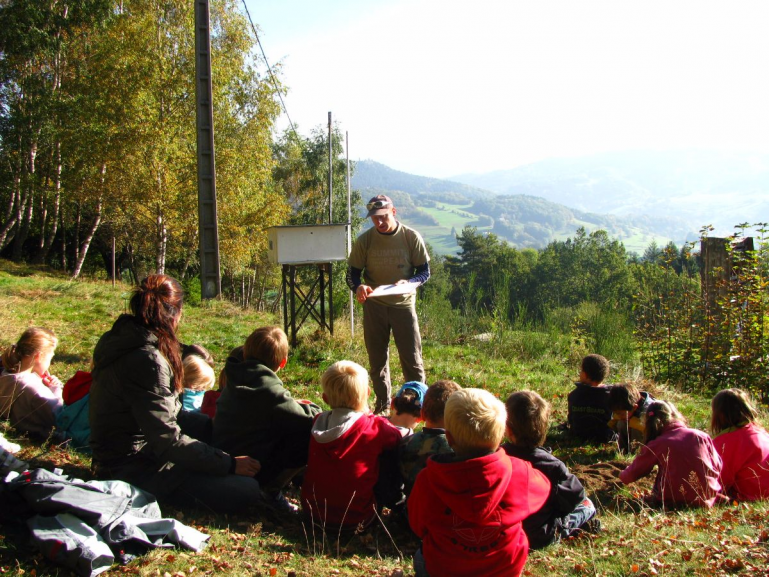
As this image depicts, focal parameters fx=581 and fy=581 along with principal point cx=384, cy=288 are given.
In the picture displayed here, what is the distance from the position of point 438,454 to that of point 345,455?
70cm

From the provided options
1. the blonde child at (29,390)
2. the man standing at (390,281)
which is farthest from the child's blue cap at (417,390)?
the blonde child at (29,390)

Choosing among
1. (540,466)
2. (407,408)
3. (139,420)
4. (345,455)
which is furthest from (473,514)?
(139,420)

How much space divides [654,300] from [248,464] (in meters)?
6.93

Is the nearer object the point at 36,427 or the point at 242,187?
the point at 36,427

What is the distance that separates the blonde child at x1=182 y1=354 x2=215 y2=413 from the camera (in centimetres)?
449

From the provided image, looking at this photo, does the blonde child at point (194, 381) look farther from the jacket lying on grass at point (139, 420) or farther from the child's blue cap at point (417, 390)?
the child's blue cap at point (417, 390)

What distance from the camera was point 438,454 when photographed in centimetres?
278

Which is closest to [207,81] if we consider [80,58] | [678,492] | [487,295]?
[487,295]

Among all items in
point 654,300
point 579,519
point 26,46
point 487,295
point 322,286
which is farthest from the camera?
point 26,46

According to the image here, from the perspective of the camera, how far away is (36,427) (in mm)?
4184

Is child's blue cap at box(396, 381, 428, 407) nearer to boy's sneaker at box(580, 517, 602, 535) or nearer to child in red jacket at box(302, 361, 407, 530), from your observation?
child in red jacket at box(302, 361, 407, 530)

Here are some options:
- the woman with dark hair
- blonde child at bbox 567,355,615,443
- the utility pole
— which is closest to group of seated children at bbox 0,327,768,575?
the woman with dark hair

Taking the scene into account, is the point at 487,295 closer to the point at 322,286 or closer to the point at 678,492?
the point at 322,286

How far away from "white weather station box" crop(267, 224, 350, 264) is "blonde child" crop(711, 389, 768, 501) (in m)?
6.15
